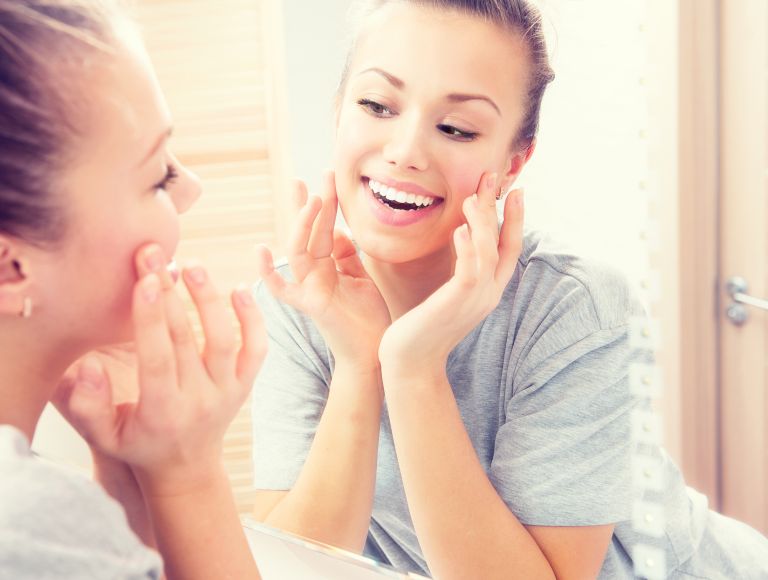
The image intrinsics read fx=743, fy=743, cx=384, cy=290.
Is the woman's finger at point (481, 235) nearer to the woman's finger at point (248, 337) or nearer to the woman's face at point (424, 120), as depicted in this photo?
the woman's face at point (424, 120)

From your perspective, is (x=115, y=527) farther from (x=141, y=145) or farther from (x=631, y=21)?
(x=631, y=21)

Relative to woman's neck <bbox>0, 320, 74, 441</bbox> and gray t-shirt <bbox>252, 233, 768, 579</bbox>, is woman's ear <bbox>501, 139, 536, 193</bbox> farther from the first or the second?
woman's neck <bbox>0, 320, 74, 441</bbox>

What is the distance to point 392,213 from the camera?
1.77 feet

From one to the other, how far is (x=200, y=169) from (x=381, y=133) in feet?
0.56

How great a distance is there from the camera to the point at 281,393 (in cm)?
59

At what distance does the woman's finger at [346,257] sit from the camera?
583mm

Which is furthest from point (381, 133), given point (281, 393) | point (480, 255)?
point (281, 393)

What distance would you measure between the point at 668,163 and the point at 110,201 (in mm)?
292

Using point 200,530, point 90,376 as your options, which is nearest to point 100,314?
point 90,376

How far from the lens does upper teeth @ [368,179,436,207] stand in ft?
1.71

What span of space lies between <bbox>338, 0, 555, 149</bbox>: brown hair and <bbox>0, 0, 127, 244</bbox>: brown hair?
0.23m

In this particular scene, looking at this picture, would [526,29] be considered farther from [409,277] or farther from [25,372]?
[25,372]

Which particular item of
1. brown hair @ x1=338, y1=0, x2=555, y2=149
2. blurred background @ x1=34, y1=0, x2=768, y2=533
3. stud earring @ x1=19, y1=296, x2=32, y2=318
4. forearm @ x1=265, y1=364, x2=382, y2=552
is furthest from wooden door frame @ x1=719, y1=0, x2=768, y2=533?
stud earring @ x1=19, y1=296, x2=32, y2=318

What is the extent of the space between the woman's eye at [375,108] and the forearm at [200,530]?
257 millimetres
